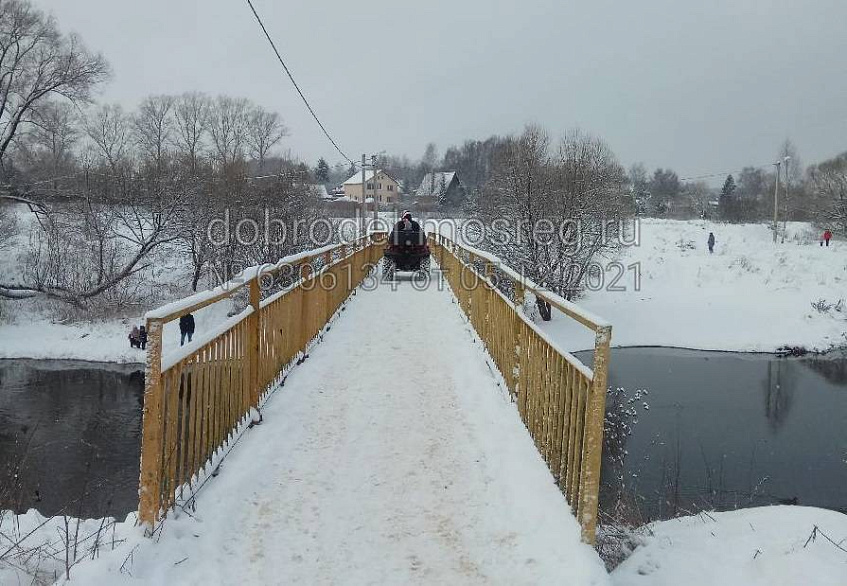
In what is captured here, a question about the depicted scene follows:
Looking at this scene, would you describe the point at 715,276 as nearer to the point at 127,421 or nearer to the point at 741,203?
the point at 127,421

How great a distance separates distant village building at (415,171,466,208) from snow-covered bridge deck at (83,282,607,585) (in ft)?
201

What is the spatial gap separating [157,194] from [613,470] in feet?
80.1

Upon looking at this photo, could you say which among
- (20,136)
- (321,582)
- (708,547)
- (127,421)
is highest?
(20,136)

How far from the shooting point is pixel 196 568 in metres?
2.70

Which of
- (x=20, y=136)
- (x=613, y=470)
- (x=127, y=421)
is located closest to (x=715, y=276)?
(x=613, y=470)

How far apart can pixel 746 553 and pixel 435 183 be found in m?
77.2

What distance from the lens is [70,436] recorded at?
12703mm

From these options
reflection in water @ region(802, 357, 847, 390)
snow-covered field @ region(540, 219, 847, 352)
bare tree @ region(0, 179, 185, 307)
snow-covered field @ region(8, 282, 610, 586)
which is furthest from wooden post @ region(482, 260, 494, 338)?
bare tree @ region(0, 179, 185, 307)

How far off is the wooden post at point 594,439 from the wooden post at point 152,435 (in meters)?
2.08

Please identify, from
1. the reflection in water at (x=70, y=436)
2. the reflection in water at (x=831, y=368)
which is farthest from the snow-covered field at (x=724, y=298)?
the reflection in water at (x=70, y=436)

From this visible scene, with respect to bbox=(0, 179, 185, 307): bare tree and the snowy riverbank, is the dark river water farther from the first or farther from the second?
bbox=(0, 179, 185, 307): bare tree

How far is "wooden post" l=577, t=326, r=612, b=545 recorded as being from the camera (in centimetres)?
265

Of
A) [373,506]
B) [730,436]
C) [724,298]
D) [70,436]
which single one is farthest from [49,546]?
[724,298]

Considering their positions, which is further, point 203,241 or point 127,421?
point 203,241
